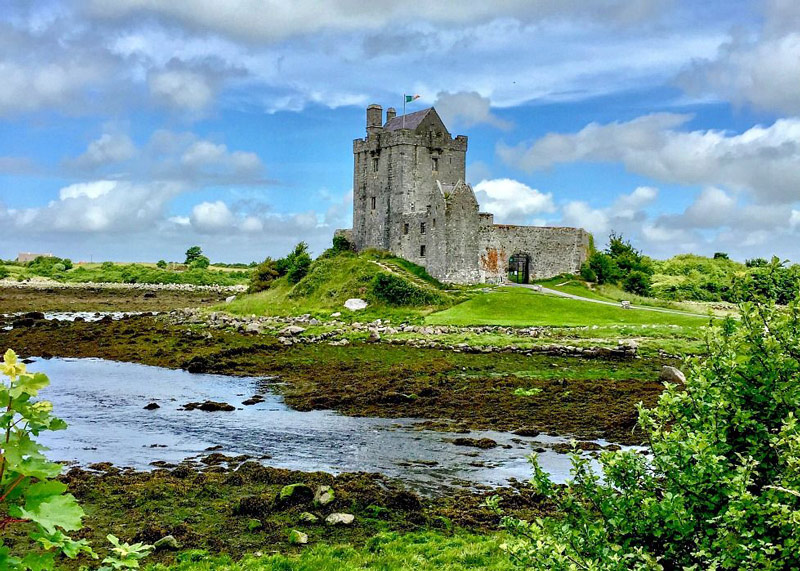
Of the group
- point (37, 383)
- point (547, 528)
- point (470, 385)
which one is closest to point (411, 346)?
point (470, 385)

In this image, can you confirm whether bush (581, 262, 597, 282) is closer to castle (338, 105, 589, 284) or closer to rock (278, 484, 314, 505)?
castle (338, 105, 589, 284)

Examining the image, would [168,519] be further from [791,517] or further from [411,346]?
[411,346]

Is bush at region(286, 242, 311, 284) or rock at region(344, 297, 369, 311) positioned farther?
bush at region(286, 242, 311, 284)

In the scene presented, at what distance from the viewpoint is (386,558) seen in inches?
472

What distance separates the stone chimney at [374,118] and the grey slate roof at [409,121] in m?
0.80

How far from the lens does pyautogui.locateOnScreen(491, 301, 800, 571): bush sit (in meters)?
5.82

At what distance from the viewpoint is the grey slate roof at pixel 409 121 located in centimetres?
6731

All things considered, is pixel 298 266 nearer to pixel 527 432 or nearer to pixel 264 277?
pixel 264 277

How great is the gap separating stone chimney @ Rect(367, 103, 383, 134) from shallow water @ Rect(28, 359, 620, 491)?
43.8 metres

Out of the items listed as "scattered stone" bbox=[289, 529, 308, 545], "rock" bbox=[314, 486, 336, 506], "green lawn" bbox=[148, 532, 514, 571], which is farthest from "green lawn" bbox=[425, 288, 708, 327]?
"scattered stone" bbox=[289, 529, 308, 545]

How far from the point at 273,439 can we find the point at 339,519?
8067 millimetres

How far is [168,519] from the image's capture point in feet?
46.0

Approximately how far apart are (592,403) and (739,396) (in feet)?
65.7

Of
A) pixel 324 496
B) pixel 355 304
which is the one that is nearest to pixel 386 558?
pixel 324 496
